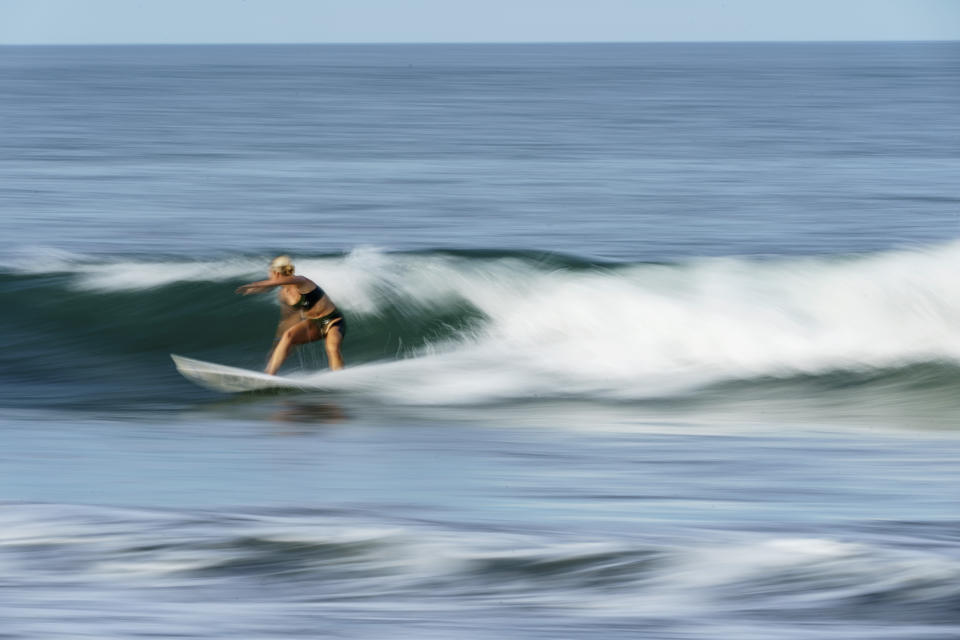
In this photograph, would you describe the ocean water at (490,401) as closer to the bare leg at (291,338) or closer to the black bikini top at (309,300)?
the bare leg at (291,338)

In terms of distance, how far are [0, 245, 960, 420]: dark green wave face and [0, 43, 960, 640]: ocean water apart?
64 mm

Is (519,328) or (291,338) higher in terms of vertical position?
(519,328)

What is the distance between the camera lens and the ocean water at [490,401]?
6059 millimetres

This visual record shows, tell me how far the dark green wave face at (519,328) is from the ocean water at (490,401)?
64mm

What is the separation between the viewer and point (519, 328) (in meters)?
15.5

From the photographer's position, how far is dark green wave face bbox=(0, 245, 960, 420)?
12500 mm

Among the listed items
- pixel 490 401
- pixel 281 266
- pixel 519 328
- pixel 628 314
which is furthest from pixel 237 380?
pixel 628 314

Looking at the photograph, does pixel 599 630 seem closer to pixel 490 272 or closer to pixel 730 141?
pixel 490 272

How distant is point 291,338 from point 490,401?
1.84 meters

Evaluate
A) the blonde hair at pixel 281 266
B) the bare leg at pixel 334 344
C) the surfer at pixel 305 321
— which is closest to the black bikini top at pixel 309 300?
the surfer at pixel 305 321

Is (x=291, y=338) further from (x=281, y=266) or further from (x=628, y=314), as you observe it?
(x=628, y=314)

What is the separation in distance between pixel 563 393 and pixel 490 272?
5.77 m

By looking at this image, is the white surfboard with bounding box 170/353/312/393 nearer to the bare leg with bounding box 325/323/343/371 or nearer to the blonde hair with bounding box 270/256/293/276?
the bare leg with bounding box 325/323/343/371

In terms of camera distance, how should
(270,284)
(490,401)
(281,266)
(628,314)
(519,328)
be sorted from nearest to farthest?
(270,284)
(281,266)
(490,401)
(519,328)
(628,314)
